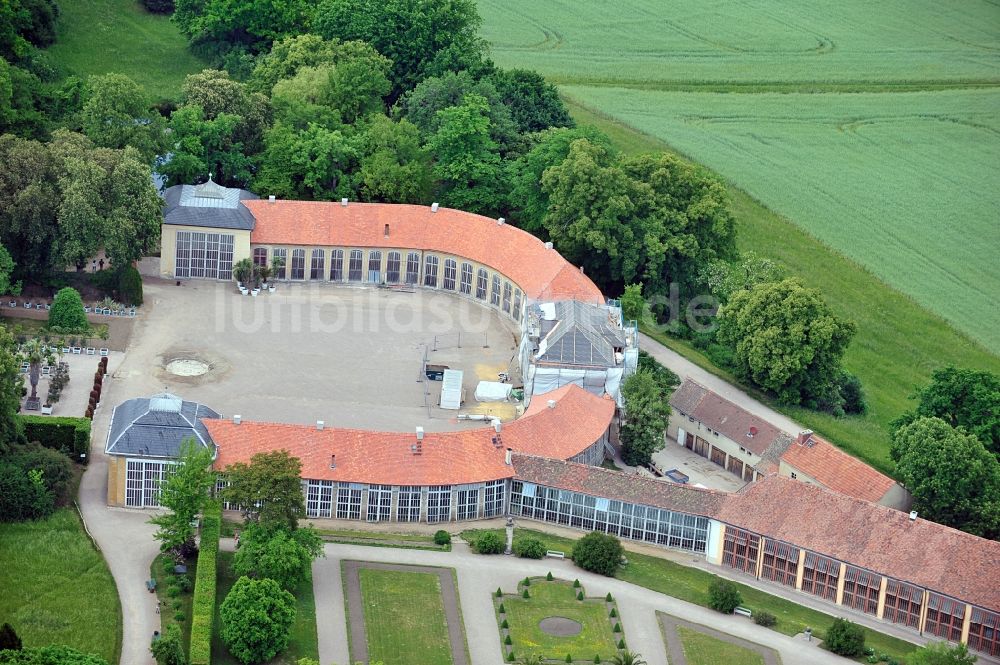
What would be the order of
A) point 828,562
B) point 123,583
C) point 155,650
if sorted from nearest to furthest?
point 155,650 → point 123,583 → point 828,562

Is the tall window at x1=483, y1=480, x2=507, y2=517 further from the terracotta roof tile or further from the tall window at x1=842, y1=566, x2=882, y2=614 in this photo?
the tall window at x1=842, y1=566, x2=882, y2=614

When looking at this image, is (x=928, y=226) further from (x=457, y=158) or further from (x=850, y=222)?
(x=457, y=158)

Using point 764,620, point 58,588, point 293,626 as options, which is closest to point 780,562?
point 764,620

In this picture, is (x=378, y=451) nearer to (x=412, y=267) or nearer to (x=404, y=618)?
(x=404, y=618)

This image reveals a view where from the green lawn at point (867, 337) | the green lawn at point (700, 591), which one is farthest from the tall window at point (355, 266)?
the green lawn at point (700, 591)

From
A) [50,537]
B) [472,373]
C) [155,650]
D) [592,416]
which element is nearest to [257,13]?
[472,373]

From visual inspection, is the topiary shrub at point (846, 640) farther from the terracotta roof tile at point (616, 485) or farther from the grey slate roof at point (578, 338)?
the grey slate roof at point (578, 338)

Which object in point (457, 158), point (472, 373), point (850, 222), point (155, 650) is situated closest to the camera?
point (155, 650)
